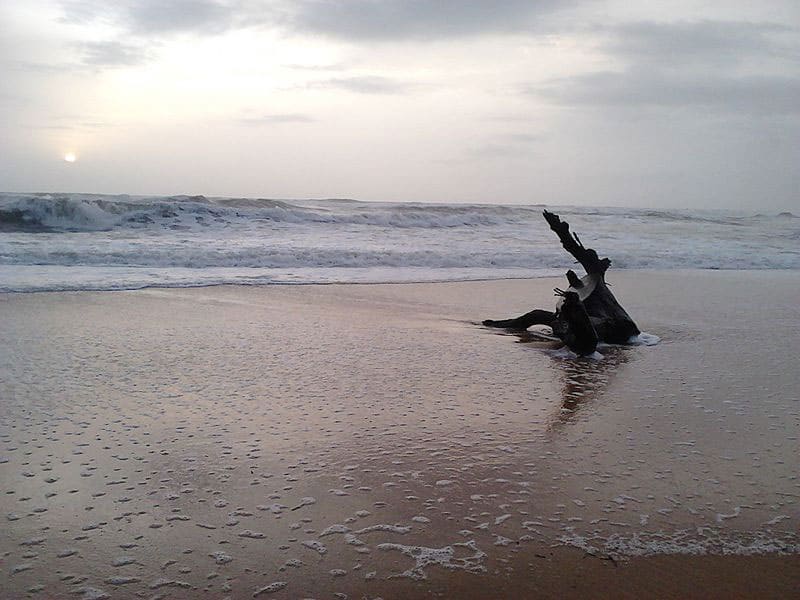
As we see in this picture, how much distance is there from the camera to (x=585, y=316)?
6535mm

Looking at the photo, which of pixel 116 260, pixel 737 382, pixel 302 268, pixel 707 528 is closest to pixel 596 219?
pixel 302 268

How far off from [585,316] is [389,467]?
140 inches

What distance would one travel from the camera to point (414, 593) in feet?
8.09

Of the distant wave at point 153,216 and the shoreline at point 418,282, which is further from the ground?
the distant wave at point 153,216

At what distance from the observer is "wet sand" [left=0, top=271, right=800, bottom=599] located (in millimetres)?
2604

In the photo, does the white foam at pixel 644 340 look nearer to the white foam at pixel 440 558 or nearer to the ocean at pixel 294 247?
the white foam at pixel 440 558

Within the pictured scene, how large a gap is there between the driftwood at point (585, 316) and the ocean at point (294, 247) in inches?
184

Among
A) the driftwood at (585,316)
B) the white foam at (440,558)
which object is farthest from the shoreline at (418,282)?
the white foam at (440,558)

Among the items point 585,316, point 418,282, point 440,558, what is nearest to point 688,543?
point 440,558

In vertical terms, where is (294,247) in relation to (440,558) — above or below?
above

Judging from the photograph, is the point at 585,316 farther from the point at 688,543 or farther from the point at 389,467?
the point at 688,543

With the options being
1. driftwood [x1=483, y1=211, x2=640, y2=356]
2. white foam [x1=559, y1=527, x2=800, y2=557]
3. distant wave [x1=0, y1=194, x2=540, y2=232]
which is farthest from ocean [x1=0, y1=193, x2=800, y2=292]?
white foam [x1=559, y1=527, x2=800, y2=557]

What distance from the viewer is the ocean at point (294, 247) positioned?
485 inches

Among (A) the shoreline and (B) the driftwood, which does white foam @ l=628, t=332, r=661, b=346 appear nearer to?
(B) the driftwood
